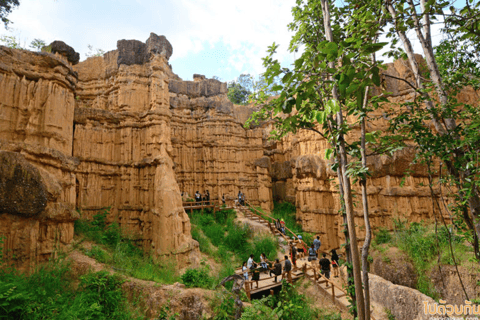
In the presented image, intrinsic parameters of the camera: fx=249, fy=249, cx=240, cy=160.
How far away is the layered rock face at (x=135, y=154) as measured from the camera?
1271cm

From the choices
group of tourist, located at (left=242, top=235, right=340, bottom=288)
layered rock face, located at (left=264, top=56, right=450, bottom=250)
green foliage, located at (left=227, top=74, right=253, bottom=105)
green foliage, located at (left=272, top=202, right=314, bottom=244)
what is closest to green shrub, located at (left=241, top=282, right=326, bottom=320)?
group of tourist, located at (left=242, top=235, right=340, bottom=288)

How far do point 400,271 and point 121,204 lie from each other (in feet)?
48.1

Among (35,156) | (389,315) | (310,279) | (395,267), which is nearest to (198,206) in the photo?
(310,279)

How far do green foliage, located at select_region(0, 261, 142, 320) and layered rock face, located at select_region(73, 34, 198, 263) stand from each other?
13.6 feet

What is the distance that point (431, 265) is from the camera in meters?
11.3

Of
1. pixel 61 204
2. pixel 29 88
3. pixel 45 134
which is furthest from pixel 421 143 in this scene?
pixel 29 88

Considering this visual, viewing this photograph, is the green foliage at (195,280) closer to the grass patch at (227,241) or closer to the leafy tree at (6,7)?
the grass patch at (227,241)

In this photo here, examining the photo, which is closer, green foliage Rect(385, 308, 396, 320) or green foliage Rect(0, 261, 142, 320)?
green foliage Rect(0, 261, 142, 320)

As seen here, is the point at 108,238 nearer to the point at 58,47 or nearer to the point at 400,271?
the point at 58,47

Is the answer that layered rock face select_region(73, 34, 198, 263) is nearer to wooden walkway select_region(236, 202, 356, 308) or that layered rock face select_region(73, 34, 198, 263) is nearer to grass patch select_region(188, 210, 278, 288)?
grass patch select_region(188, 210, 278, 288)

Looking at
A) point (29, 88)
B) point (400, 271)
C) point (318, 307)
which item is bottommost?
point (318, 307)

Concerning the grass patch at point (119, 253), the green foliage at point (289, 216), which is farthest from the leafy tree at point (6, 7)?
the green foliage at point (289, 216)

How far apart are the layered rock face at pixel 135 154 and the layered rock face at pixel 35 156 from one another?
3060 millimetres

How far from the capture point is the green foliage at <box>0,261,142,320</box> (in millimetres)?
5664
